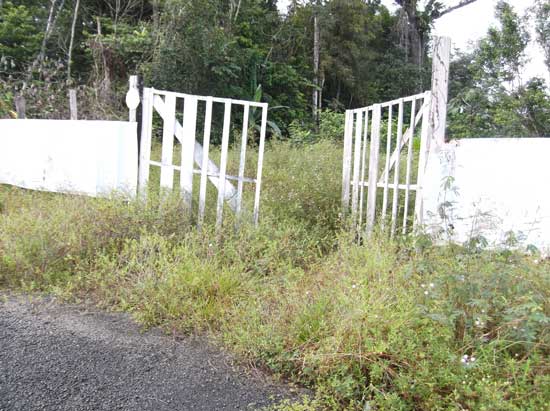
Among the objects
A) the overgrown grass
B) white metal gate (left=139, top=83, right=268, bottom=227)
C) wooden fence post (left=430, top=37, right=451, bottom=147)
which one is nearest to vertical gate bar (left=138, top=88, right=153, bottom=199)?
white metal gate (left=139, top=83, right=268, bottom=227)

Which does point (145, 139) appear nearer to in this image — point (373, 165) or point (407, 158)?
point (373, 165)

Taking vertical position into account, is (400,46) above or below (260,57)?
above

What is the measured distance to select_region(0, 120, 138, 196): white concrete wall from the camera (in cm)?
475

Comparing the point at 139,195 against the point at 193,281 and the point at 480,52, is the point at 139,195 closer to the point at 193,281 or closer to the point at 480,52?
the point at 193,281

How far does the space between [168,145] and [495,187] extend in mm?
2915

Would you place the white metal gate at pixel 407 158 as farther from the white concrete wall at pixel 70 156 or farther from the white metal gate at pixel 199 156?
the white concrete wall at pixel 70 156

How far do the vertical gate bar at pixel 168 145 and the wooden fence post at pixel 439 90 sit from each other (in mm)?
2357

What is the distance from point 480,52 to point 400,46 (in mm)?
7803

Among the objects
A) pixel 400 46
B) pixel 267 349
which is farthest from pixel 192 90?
pixel 400 46

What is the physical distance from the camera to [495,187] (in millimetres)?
3551

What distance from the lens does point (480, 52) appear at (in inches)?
430

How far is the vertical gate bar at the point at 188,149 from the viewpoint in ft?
13.7

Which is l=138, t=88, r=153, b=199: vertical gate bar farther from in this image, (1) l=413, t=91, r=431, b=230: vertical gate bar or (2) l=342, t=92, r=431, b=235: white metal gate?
(1) l=413, t=91, r=431, b=230: vertical gate bar

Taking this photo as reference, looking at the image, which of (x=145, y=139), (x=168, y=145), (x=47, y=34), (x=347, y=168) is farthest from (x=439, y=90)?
(x=47, y=34)
